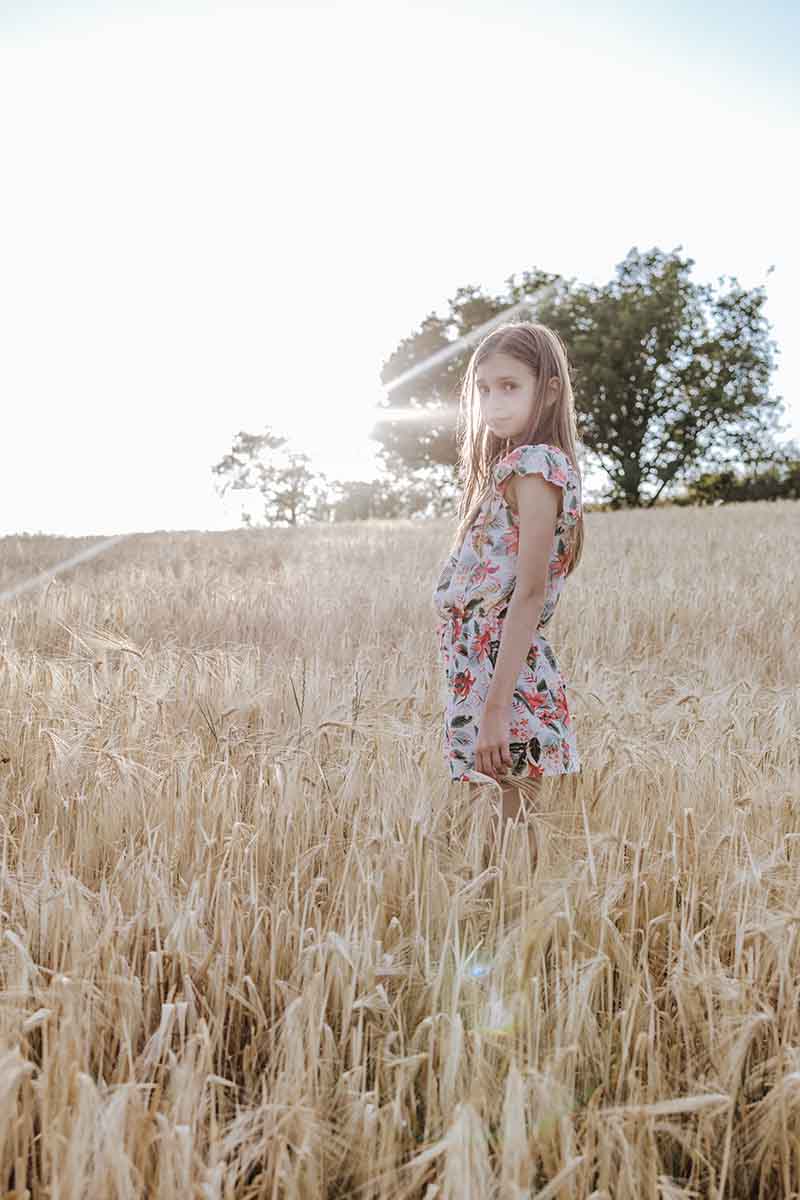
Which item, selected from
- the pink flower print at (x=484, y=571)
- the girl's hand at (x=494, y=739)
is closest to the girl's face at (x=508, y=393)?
the pink flower print at (x=484, y=571)

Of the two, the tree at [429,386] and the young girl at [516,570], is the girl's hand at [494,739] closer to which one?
the young girl at [516,570]

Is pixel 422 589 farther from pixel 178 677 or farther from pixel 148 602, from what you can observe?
pixel 178 677

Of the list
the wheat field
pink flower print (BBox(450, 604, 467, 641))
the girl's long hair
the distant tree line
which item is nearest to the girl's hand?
the wheat field

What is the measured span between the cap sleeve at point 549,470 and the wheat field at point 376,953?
73 cm

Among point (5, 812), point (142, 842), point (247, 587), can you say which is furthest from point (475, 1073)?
point (247, 587)

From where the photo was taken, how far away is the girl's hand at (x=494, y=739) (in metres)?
2.09

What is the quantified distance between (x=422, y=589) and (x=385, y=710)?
318cm

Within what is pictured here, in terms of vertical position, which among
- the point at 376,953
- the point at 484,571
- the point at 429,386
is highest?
the point at 429,386

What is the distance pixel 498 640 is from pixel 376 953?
3.12 ft

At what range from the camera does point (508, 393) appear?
2355 mm

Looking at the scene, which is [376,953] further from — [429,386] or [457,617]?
[429,386]

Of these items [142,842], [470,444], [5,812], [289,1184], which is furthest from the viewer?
[470,444]

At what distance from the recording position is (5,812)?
2316 mm

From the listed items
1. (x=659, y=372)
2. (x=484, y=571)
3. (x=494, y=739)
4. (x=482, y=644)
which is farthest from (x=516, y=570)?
(x=659, y=372)
